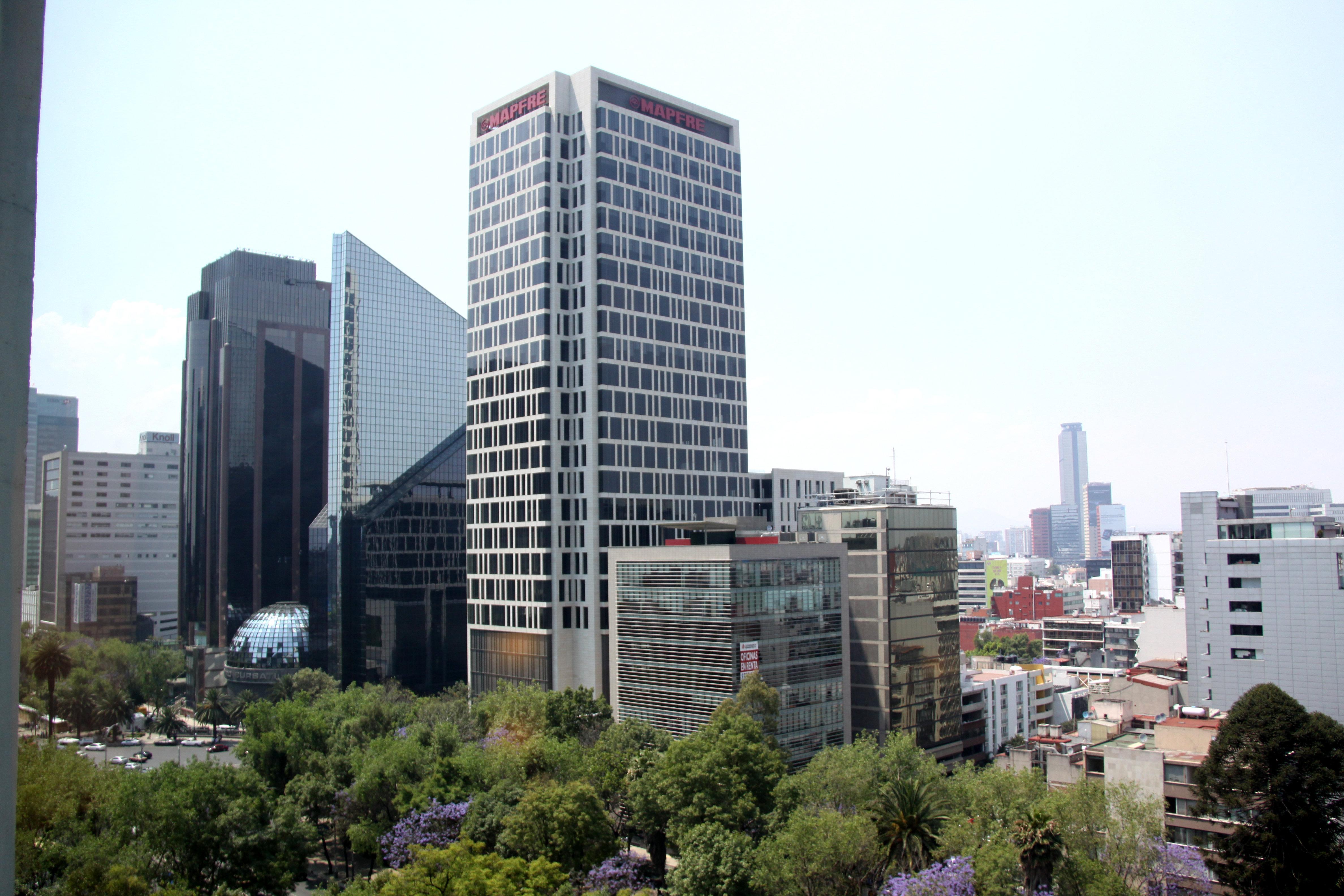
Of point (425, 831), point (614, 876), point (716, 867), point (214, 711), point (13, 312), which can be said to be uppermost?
point (13, 312)

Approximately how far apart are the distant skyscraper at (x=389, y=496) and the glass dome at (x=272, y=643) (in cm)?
982

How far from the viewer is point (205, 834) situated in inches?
2061

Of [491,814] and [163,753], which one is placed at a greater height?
[491,814]

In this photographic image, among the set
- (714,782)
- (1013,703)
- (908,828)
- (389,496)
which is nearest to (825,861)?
(908,828)

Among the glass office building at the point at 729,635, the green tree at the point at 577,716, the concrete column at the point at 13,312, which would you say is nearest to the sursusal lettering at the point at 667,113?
the glass office building at the point at 729,635

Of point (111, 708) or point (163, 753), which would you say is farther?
point (111, 708)

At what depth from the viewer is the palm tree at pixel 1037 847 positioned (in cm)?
4412

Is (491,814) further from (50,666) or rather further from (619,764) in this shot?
(50,666)

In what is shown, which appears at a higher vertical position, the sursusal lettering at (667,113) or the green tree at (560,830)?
the sursusal lettering at (667,113)

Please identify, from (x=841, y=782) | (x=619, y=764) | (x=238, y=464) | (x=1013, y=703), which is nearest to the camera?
(x=841, y=782)

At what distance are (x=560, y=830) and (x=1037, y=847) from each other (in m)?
25.7

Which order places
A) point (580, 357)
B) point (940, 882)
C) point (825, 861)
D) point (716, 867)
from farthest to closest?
point (580, 357) < point (716, 867) < point (825, 861) < point (940, 882)

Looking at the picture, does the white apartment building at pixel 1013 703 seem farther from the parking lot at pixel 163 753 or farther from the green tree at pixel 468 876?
the parking lot at pixel 163 753

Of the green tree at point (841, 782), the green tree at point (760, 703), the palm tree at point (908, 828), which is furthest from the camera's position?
the green tree at point (760, 703)
